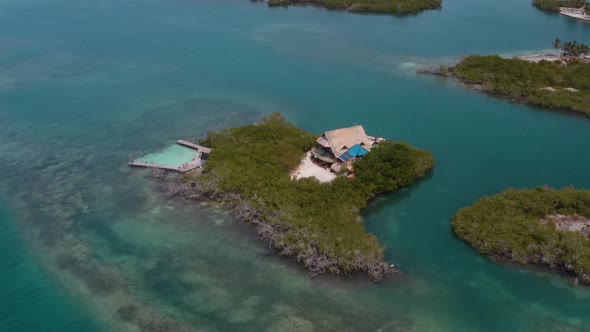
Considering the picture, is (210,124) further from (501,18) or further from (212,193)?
(501,18)

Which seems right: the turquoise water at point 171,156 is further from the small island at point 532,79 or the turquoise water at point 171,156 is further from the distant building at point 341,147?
the small island at point 532,79

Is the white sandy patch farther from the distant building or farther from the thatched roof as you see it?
the thatched roof

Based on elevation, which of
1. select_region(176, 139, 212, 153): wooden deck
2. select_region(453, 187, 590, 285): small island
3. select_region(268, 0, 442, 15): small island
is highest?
select_region(268, 0, 442, 15): small island

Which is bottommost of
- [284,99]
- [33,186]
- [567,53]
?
[33,186]

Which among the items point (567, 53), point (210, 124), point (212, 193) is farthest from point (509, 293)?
point (567, 53)

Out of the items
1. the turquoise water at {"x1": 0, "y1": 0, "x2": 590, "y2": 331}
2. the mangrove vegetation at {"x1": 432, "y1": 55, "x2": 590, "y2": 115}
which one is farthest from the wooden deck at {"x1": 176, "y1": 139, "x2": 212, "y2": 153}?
the mangrove vegetation at {"x1": 432, "y1": 55, "x2": 590, "y2": 115}

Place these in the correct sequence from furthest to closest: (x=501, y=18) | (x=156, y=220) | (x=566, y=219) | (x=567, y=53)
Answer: (x=501, y=18) < (x=567, y=53) < (x=156, y=220) < (x=566, y=219)
